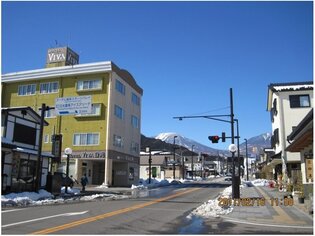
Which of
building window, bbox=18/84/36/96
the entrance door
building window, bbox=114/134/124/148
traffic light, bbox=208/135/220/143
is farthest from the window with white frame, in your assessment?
traffic light, bbox=208/135/220/143

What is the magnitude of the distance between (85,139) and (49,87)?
9494 millimetres

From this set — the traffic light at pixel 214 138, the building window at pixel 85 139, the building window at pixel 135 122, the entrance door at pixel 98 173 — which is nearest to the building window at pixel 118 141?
the building window at pixel 85 139

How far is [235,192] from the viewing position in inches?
840

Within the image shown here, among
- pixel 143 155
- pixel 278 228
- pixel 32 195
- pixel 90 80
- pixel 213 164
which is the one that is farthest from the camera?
pixel 213 164

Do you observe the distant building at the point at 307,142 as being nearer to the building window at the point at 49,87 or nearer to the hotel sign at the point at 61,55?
the building window at the point at 49,87

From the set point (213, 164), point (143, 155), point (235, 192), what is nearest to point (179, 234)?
point (235, 192)

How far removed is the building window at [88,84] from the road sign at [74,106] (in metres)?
19.5

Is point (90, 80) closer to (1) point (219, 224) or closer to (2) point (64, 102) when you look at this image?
(2) point (64, 102)

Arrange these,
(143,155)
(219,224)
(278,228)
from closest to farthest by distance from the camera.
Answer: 1. (278,228)
2. (219,224)
3. (143,155)

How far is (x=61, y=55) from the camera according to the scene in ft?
175

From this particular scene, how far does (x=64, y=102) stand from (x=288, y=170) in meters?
23.8

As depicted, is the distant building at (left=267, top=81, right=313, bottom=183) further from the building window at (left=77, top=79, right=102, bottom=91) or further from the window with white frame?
the building window at (left=77, top=79, right=102, bottom=91)

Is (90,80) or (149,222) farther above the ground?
(90,80)

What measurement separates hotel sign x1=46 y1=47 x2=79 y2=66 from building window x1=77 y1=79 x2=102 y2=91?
6534 mm
